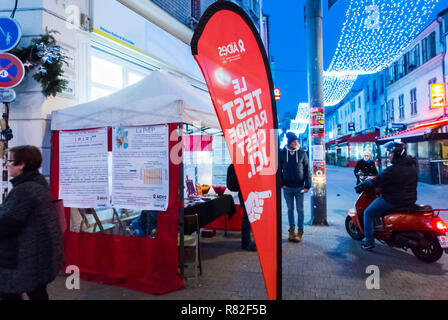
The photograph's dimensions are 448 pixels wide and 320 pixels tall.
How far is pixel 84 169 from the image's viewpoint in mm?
4914

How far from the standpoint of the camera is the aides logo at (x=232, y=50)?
103 inches

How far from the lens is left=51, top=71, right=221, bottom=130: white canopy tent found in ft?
14.0

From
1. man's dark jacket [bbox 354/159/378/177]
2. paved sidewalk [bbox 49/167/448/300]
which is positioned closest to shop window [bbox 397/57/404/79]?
man's dark jacket [bbox 354/159/378/177]

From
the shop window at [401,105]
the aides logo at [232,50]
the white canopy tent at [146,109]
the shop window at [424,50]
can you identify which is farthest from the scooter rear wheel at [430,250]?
the shop window at [401,105]

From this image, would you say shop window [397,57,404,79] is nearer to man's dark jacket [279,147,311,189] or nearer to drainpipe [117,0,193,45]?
drainpipe [117,0,193,45]

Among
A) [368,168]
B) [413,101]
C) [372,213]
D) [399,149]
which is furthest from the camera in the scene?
[413,101]

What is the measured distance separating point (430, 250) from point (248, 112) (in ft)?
13.7

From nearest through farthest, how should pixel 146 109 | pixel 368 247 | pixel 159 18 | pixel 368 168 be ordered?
pixel 146 109
pixel 368 247
pixel 159 18
pixel 368 168

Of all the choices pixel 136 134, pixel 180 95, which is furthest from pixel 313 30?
pixel 136 134

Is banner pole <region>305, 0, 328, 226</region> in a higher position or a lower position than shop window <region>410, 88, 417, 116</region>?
lower

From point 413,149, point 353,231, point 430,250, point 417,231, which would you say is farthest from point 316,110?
point 413,149

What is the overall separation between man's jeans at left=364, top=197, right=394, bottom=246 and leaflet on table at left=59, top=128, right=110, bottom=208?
4.24 metres

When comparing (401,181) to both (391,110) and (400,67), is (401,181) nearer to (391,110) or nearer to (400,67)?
(400,67)

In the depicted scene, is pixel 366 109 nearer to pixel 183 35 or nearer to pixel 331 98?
pixel 331 98
